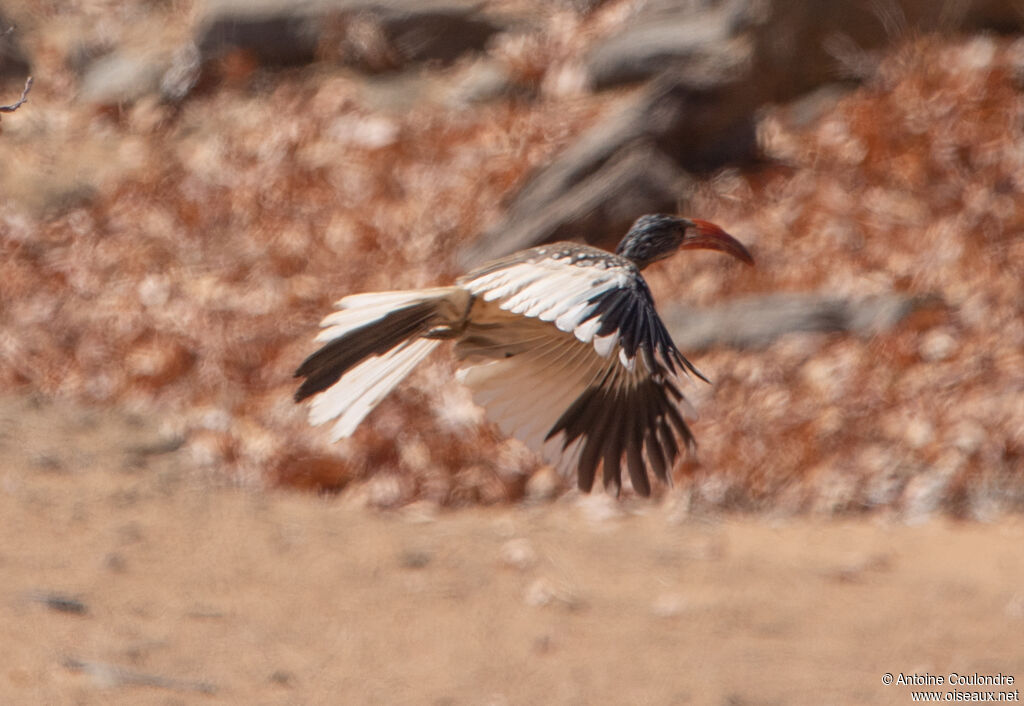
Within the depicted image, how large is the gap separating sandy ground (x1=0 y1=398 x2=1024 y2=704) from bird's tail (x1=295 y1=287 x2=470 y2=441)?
3.40ft

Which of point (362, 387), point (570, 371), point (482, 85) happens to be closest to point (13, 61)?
point (482, 85)

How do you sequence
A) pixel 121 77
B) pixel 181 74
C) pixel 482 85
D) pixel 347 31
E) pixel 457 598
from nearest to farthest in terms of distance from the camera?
pixel 457 598, pixel 482 85, pixel 347 31, pixel 181 74, pixel 121 77

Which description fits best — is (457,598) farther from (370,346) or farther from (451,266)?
(451,266)

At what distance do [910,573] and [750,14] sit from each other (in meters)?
3.90

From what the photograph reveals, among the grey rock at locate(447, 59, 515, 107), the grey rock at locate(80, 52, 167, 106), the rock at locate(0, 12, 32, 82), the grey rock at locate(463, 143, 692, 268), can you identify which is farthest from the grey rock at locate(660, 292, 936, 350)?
the rock at locate(0, 12, 32, 82)

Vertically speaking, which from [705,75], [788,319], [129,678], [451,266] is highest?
[705,75]

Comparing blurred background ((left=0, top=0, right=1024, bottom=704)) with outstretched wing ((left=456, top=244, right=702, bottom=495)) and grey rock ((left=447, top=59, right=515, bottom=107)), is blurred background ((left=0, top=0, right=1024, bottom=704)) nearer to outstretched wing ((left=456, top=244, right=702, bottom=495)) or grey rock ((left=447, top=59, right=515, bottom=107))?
grey rock ((left=447, top=59, right=515, bottom=107))

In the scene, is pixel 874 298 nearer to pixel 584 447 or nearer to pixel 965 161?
pixel 965 161

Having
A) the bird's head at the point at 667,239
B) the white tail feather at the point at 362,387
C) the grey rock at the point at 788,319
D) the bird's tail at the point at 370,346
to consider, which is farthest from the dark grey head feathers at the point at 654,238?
the grey rock at the point at 788,319

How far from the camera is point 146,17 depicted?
391 inches

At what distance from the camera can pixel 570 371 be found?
143 inches

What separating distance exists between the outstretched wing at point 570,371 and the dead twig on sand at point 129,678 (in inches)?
48.8

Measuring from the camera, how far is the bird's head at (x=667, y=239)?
3.86 metres

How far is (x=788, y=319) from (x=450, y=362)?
67.5 inches
